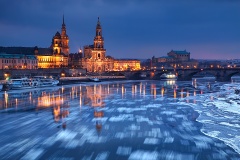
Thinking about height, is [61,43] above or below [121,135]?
above

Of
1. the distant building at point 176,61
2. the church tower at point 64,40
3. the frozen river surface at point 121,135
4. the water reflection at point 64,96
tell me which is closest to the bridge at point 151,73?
the church tower at point 64,40

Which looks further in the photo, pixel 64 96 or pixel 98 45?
pixel 98 45

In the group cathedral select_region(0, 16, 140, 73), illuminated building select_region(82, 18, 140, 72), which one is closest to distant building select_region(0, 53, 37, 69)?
cathedral select_region(0, 16, 140, 73)

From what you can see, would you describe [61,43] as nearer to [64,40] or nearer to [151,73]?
[64,40]

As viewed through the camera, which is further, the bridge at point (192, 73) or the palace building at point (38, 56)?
the palace building at point (38, 56)

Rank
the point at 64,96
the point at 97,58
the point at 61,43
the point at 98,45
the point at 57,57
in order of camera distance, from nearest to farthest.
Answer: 1. the point at 64,96
2. the point at 57,57
3. the point at 61,43
4. the point at 97,58
5. the point at 98,45

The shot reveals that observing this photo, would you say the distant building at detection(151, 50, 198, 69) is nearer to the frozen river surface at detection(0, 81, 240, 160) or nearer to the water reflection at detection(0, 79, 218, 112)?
the water reflection at detection(0, 79, 218, 112)

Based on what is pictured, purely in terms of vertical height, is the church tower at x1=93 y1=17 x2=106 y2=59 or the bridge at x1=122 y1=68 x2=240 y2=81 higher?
the church tower at x1=93 y1=17 x2=106 y2=59

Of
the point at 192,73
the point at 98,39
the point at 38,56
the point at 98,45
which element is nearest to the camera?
the point at 192,73

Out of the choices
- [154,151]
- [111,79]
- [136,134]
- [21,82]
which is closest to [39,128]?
[136,134]

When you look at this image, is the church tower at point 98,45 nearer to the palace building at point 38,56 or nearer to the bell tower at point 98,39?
the bell tower at point 98,39

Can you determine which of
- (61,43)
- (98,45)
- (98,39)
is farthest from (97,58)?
(61,43)

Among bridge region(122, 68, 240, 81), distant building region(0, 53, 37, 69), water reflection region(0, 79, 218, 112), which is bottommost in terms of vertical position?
water reflection region(0, 79, 218, 112)

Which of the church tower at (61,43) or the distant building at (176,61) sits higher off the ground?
the church tower at (61,43)
